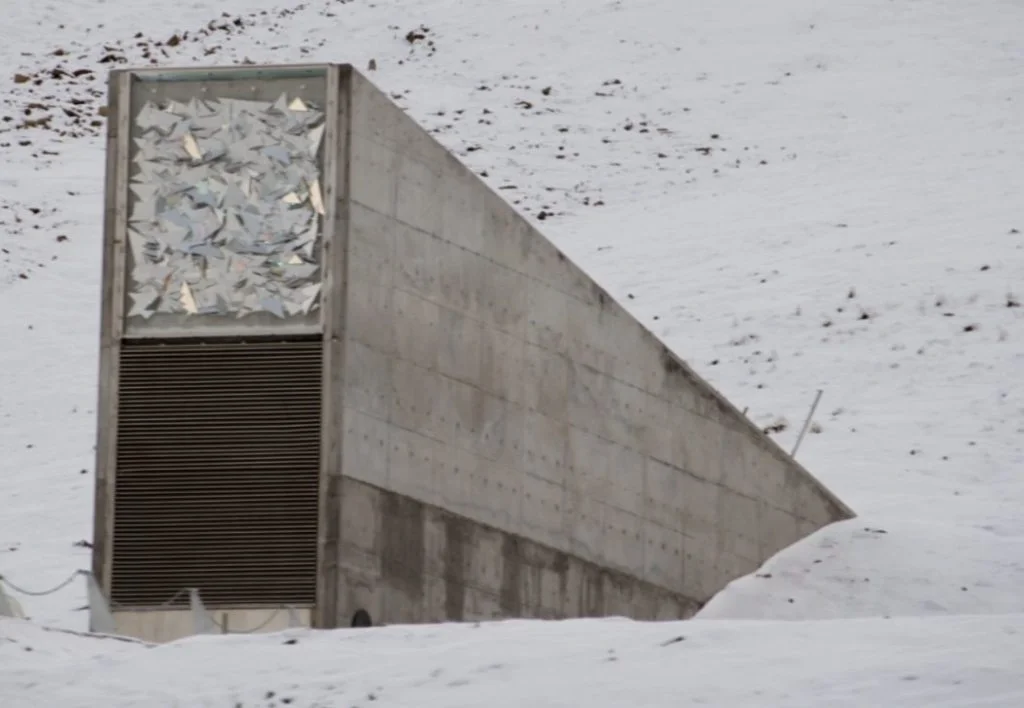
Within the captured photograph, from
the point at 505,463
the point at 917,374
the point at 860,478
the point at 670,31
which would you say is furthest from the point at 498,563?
the point at 670,31

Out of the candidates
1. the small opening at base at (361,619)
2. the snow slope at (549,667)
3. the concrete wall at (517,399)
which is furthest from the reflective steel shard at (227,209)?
the snow slope at (549,667)

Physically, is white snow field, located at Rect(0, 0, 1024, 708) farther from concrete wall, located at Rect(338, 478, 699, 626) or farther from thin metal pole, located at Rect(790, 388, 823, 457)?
concrete wall, located at Rect(338, 478, 699, 626)

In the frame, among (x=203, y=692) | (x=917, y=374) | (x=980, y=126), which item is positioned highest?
(x=980, y=126)

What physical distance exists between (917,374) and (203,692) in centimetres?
1630

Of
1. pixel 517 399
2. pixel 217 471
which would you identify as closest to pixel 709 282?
pixel 517 399

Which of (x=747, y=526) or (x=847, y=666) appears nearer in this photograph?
(x=847, y=666)

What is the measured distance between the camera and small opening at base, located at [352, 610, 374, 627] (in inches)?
608

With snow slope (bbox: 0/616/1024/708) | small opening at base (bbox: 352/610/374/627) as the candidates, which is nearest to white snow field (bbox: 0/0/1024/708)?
snow slope (bbox: 0/616/1024/708)

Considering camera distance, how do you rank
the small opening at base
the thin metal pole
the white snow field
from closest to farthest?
the white snow field
the small opening at base
the thin metal pole

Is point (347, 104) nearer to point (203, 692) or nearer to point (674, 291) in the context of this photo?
point (203, 692)

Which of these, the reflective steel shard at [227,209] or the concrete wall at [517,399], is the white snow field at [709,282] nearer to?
the concrete wall at [517,399]

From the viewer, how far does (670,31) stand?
41.0m

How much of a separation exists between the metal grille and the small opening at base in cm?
40

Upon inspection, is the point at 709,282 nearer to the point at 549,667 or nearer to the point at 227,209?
the point at 227,209
